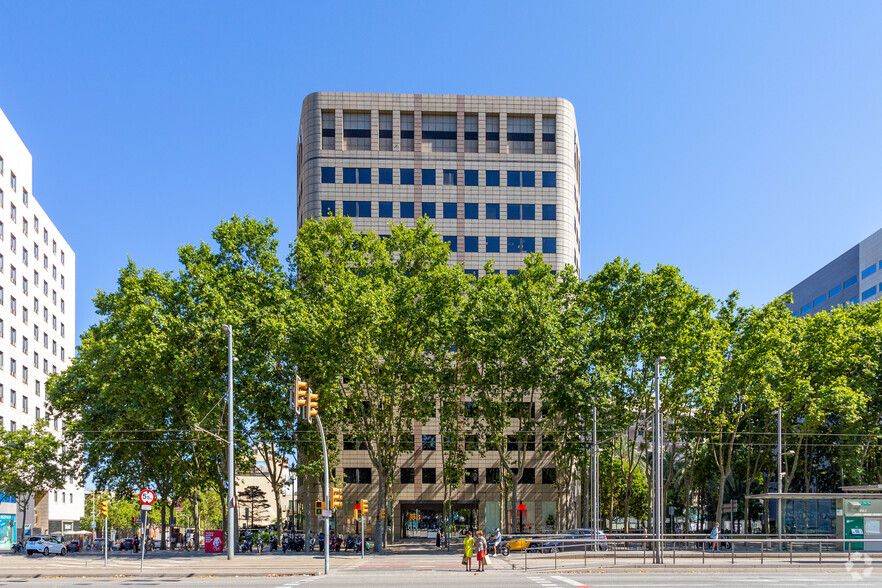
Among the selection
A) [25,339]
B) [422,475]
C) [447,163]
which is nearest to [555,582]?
[422,475]

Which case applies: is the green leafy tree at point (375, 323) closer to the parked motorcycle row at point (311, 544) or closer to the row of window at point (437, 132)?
the parked motorcycle row at point (311, 544)

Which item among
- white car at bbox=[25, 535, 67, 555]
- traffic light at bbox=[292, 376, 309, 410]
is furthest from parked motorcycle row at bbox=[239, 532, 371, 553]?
traffic light at bbox=[292, 376, 309, 410]

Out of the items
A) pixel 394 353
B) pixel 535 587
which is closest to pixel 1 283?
pixel 394 353

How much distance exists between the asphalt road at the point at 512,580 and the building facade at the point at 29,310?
1760 inches

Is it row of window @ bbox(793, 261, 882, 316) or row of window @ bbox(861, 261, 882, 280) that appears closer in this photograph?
row of window @ bbox(861, 261, 882, 280)

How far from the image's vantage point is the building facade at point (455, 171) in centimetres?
7519

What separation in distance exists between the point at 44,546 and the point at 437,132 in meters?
44.8

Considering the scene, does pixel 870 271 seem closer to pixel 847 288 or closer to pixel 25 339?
pixel 847 288

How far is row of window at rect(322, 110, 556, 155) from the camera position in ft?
251

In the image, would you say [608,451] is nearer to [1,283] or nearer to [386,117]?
[386,117]

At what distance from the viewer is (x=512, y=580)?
92.0ft

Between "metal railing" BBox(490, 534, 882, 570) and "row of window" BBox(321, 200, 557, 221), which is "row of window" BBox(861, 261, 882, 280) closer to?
"row of window" BBox(321, 200, 557, 221)

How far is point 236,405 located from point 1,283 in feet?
127

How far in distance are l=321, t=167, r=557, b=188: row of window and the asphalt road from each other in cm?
4734
